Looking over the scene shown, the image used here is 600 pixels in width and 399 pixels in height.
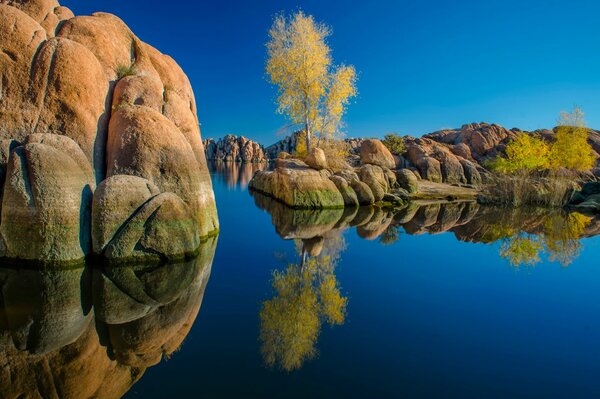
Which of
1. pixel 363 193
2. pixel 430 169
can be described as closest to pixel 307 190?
pixel 363 193

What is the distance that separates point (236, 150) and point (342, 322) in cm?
17668

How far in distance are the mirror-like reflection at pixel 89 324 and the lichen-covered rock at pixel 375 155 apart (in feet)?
97.9

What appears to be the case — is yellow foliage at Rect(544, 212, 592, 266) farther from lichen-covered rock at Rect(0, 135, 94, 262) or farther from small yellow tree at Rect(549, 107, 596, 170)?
small yellow tree at Rect(549, 107, 596, 170)

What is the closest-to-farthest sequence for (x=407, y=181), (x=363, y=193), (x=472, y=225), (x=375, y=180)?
(x=472, y=225) → (x=363, y=193) → (x=375, y=180) → (x=407, y=181)

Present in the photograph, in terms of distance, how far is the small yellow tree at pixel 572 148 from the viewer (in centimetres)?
5066

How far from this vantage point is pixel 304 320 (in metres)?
7.13

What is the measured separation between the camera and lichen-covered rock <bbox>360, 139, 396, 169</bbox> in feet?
121

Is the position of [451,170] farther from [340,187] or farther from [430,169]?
[340,187]

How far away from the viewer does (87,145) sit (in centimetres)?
1109

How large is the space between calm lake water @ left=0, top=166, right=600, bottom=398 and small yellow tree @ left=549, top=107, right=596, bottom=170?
4717 cm

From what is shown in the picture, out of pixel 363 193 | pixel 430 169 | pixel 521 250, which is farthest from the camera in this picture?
→ pixel 430 169

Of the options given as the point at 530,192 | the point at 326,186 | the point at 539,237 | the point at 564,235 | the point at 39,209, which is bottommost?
the point at 539,237

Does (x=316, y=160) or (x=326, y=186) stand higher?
(x=316, y=160)

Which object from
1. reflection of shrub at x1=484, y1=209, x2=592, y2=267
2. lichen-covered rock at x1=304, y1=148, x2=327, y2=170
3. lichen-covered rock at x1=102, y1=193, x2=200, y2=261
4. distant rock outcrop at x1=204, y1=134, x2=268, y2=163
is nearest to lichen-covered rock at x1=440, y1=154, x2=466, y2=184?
reflection of shrub at x1=484, y1=209, x2=592, y2=267
